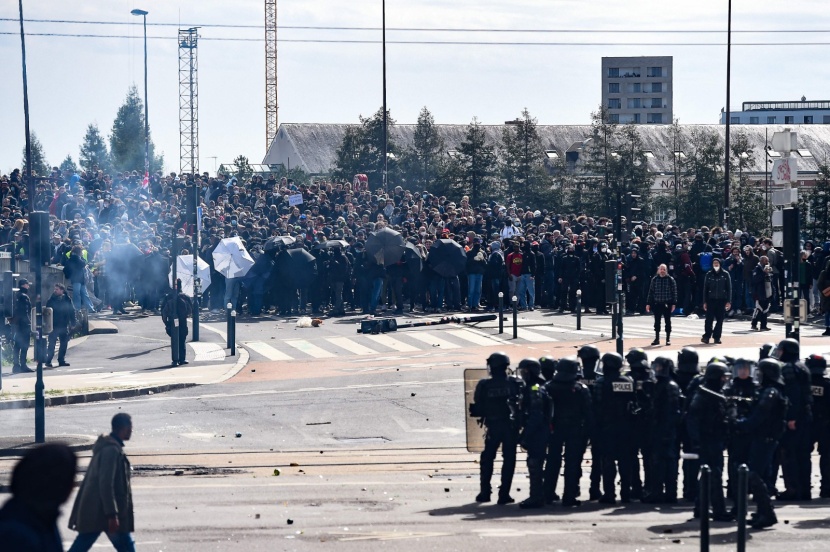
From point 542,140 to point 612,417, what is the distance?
90.8 m

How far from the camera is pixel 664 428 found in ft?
44.3

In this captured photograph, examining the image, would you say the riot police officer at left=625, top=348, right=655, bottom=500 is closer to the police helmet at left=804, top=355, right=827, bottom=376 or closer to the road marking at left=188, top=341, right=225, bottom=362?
the police helmet at left=804, top=355, right=827, bottom=376

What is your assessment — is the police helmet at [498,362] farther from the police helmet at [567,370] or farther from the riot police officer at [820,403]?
the riot police officer at [820,403]

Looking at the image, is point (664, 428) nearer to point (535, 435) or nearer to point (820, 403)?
point (535, 435)

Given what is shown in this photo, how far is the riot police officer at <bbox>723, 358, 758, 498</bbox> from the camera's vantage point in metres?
13.0

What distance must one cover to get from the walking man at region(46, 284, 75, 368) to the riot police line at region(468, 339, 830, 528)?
13.0 metres

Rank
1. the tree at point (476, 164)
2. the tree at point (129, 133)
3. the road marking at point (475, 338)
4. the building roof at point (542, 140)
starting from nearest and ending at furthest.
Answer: the road marking at point (475, 338)
the tree at point (476, 164)
the building roof at point (542, 140)
the tree at point (129, 133)

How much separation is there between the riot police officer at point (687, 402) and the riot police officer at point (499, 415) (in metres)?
1.72

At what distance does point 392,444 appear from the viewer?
57.6 feet

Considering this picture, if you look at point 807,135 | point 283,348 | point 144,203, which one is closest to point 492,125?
point 807,135

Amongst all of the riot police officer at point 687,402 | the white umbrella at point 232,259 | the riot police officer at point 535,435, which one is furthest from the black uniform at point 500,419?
the white umbrella at point 232,259

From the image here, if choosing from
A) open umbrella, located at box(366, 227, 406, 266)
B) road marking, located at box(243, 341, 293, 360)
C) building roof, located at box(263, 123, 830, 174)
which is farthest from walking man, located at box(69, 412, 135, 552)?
building roof, located at box(263, 123, 830, 174)

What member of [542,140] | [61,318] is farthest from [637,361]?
[542,140]

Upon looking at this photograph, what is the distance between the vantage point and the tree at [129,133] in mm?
139000
